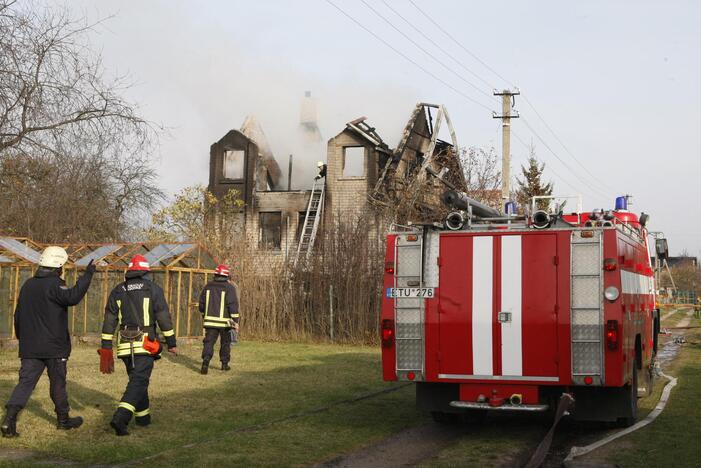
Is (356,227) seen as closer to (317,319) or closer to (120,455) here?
(317,319)

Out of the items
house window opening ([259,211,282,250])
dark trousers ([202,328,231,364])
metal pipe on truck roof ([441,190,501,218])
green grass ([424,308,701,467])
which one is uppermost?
house window opening ([259,211,282,250])

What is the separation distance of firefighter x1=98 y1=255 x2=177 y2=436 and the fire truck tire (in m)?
5.42

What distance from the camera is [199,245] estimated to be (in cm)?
2488

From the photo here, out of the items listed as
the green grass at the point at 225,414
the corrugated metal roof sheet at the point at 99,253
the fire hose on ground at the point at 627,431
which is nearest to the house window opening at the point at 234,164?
the corrugated metal roof sheet at the point at 99,253

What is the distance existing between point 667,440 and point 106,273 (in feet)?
56.8

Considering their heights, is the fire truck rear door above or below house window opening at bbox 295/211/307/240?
below

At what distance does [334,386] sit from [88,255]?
11824 millimetres

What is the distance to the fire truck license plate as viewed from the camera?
9883mm

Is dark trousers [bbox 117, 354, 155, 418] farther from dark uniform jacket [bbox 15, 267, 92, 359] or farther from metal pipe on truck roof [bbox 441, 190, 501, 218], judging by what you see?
metal pipe on truck roof [bbox 441, 190, 501, 218]

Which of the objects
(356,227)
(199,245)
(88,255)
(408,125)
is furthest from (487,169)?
(88,255)

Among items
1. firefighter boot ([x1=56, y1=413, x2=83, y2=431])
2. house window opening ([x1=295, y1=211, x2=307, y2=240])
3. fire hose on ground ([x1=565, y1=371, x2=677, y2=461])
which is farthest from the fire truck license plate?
house window opening ([x1=295, y1=211, x2=307, y2=240])

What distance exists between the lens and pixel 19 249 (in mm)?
22188

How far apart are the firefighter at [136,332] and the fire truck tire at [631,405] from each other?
5.42 meters

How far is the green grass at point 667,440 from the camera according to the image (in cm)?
845
